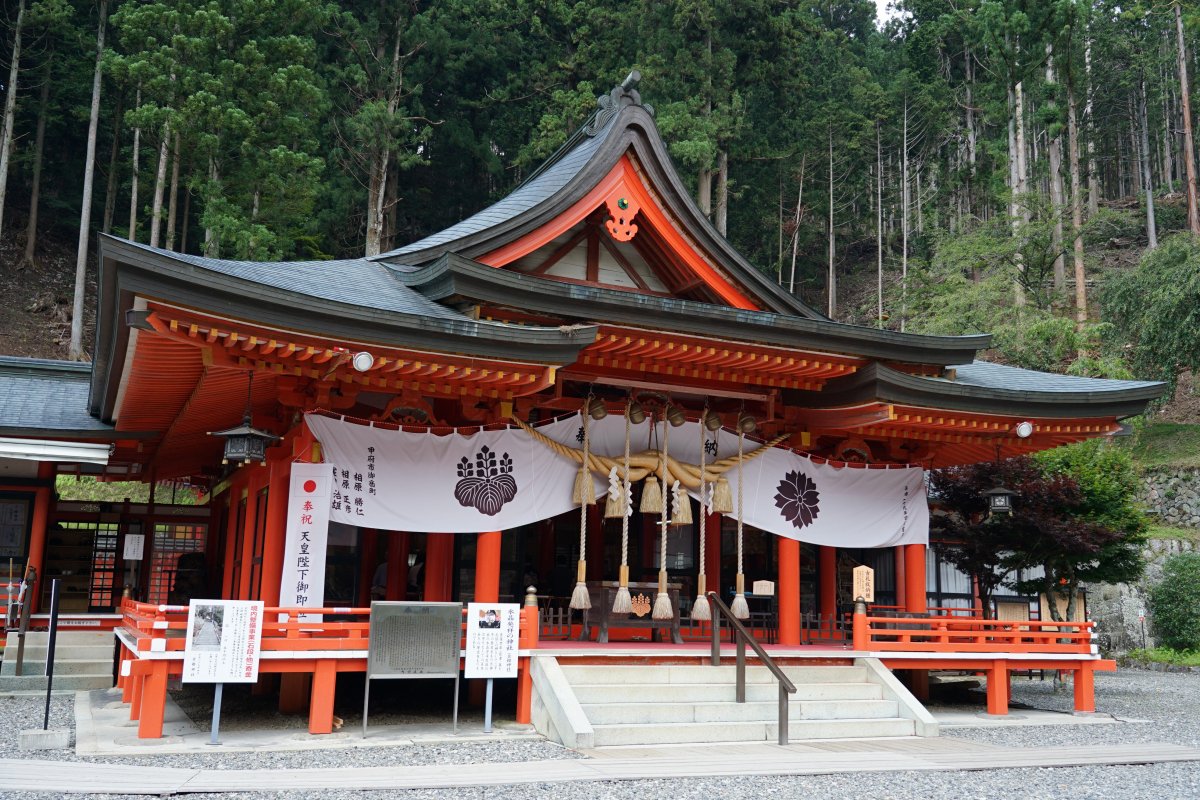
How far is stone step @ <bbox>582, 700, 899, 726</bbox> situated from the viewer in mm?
9242

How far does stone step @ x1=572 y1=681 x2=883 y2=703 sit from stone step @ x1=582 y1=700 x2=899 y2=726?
144 millimetres

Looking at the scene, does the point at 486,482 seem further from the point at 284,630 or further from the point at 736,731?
the point at 736,731

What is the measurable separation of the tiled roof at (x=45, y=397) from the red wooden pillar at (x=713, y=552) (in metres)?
8.18

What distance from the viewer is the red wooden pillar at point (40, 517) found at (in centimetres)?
1433

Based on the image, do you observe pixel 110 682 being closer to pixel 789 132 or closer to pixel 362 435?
pixel 362 435

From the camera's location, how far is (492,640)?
31.0ft

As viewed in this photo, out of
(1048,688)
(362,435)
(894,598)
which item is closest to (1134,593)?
(1048,688)

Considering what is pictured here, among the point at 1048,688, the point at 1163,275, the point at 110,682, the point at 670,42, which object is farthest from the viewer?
the point at 670,42

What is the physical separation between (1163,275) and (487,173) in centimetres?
2374

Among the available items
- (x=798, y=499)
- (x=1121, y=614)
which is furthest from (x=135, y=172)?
(x=1121, y=614)

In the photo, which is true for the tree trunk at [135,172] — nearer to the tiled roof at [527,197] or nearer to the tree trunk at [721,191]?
the tree trunk at [721,191]

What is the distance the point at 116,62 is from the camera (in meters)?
25.0

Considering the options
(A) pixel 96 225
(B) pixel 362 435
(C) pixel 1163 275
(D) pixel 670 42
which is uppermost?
(D) pixel 670 42

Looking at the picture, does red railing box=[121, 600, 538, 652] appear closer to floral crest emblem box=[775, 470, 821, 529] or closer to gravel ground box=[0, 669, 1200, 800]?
gravel ground box=[0, 669, 1200, 800]
